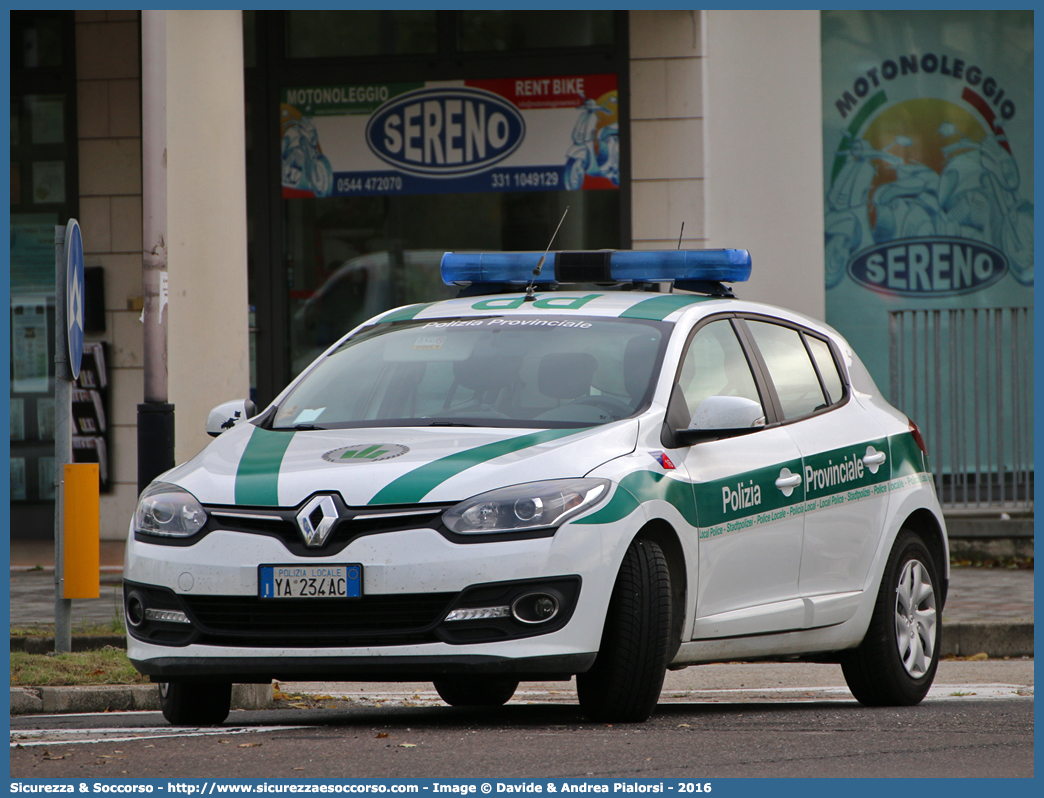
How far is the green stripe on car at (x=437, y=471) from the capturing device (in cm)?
532

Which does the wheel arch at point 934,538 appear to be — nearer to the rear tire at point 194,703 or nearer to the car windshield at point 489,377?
the car windshield at point 489,377

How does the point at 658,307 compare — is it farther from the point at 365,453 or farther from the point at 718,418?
the point at 365,453

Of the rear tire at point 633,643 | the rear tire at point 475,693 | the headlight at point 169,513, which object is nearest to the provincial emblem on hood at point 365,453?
the headlight at point 169,513

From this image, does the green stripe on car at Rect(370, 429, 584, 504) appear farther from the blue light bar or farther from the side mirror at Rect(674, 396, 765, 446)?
the blue light bar

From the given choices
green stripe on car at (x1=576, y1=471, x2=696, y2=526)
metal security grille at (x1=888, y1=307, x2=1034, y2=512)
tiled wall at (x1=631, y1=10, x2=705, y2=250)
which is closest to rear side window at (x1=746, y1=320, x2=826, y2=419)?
green stripe on car at (x1=576, y1=471, x2=696, y2=526)

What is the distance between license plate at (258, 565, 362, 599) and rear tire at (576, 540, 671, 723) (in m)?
0.85

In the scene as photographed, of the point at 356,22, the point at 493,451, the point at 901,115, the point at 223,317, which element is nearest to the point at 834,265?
the point at 901,115

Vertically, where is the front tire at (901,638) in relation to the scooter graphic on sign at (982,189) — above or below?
below

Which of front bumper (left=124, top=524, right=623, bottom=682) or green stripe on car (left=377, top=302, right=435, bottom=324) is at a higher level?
green stripe on car (left=377, top=302, right=435, bottom=324)

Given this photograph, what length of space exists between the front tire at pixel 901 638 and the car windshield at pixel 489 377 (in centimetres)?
166

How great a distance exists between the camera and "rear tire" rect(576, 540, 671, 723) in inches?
217

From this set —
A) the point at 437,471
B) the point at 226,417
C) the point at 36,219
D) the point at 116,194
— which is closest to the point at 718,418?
the point at 437,471

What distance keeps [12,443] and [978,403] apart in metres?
8.44

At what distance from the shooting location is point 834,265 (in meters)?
14.8
